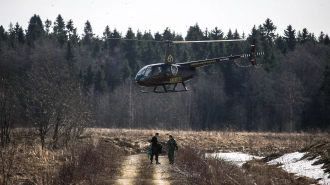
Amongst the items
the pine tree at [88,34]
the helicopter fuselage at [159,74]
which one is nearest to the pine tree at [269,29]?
the pine tree at [88,34]

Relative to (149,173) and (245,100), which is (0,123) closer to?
(149,173)

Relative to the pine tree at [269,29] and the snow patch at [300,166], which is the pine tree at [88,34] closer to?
the pine tree at [269,29]

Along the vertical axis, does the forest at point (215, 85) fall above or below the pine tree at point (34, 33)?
below

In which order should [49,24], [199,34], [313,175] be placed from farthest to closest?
[49,24]
[199,34]
[313,175]

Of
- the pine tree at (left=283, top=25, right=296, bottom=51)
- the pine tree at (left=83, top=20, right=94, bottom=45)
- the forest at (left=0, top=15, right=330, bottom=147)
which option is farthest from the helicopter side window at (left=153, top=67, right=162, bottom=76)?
the pine tree at (left=83, top=20, right=94, bottom=45)

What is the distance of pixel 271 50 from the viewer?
9281cm

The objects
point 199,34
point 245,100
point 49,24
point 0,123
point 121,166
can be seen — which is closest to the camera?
point 121,166

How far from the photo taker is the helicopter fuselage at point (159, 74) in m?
34.0

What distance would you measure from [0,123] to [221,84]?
185 feet

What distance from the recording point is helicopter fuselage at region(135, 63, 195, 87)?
112 feet

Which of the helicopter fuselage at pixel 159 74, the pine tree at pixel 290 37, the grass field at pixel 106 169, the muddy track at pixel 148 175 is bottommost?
the muddy track at pixel 148 175

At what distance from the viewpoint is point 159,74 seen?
34.2m

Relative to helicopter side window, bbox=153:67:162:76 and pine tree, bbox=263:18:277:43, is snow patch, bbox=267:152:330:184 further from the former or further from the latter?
pine tree, bbox=263:18:277:43

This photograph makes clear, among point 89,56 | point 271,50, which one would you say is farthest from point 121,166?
point 89,56
